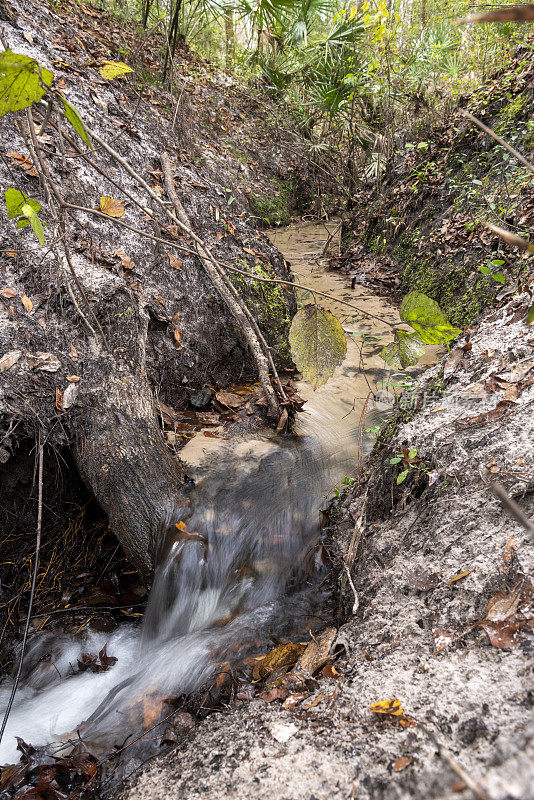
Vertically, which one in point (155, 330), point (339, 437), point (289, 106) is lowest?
point (339, 437)

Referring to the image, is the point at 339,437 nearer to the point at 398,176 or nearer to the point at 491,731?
the point at 491,731

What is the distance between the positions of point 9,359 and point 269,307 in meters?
2.28

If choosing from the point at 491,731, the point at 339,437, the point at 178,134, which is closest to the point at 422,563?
the point at 491,731

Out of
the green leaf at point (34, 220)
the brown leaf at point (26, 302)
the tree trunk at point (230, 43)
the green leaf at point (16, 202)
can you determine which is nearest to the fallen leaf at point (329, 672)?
the green leaf at point (34, 220)

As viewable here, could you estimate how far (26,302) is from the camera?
8.26 feet

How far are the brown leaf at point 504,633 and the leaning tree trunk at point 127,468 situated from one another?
1862 mm

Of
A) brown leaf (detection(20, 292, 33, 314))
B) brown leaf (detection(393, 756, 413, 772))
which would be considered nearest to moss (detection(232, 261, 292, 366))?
brown leaf (detection(20, 292, 33, 314))

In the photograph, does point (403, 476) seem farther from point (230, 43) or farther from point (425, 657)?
point (230, 43)

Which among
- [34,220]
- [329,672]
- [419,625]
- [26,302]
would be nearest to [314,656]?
[329,672]

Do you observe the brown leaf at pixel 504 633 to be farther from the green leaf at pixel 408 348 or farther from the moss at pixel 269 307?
the moss at pixel 269 307

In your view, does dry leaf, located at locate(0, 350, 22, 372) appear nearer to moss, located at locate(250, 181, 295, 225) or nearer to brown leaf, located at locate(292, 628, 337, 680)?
brown leaf, located at locate(292, 628, 337, 680)

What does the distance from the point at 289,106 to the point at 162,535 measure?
8801 mm

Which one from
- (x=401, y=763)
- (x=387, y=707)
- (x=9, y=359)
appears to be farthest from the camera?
(x=9, y=359)

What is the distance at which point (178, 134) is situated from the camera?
202 inches
